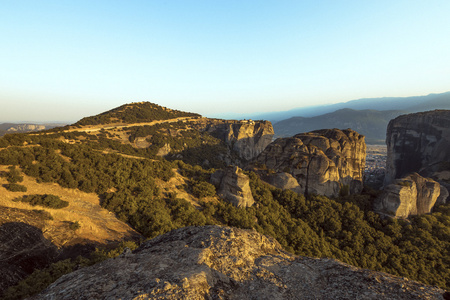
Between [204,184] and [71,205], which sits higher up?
[71,205]

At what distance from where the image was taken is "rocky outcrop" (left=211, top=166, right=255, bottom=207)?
29.0 metres

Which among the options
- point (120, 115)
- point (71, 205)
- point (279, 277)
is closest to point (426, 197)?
point (279, 277)

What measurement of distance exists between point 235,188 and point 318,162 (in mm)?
21486

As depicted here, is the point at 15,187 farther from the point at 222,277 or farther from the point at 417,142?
the point at 417,142

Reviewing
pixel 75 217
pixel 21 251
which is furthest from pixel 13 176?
pixel 21 251

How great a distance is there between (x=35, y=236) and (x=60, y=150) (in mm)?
16924

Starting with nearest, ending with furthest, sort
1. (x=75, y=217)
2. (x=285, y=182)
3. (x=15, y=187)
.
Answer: (x=75, y=217), (x=15, y=187), (x=285, y=182)

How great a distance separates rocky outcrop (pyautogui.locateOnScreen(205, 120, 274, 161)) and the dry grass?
86.3 metres

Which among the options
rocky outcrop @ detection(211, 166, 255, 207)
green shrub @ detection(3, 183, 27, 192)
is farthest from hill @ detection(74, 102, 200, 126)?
rocky outcrop @ detection(211, 166, 255, 207)

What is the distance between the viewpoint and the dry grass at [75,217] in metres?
14.7

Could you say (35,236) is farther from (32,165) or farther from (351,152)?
(351,152)

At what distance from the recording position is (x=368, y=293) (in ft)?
25.4

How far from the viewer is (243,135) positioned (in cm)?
10675

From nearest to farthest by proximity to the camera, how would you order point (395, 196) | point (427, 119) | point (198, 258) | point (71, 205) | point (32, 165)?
point (198, 258), point (71, 205), point (32, 165), point (395, 196), point (427, 119)
